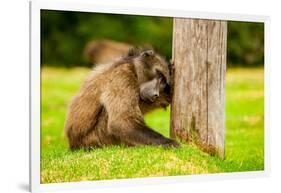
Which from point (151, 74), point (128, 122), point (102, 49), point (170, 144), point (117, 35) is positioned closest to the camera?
point (128, 122)

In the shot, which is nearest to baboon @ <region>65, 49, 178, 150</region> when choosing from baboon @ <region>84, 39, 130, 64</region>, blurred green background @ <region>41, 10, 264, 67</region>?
blurred green background @ <region>41, 10, 264, 67</region>

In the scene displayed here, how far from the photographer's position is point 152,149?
19.8 ft

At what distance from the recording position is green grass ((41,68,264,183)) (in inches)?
231

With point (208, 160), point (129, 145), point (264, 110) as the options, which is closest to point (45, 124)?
point (129, 145)

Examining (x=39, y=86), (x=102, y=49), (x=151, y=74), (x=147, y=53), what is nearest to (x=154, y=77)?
(x=151, y=74)

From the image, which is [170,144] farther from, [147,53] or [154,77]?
[147,53]

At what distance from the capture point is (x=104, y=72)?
621 centimetres

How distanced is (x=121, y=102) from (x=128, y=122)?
197 millimetres

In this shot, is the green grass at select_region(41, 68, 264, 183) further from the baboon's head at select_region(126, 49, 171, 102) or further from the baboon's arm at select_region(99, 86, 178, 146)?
the baboon's head at select_region(126, 49, 171, 102)

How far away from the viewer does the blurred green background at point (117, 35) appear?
19.8 ft

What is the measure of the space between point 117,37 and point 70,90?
2.75 ft

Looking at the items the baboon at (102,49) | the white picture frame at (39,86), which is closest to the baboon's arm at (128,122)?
the white picture frame at (39,86)

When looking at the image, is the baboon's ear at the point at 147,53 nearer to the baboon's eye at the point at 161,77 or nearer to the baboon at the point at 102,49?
the baboon's eye at the point at 161,77

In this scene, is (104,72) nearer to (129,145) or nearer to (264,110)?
(129,145)
